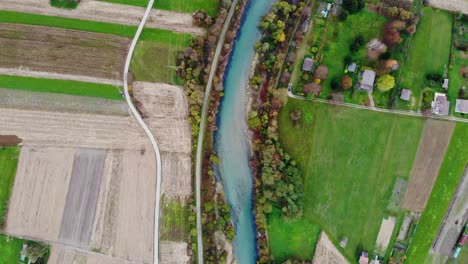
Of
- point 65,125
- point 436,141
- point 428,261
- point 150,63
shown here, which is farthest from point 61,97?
point 428,261

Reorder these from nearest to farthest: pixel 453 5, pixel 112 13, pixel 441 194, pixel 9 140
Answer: pixel 9 140 < pixel 112 13 < pixel 441 194 < pixel 453 5

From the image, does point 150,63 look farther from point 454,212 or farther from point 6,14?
point 454,212

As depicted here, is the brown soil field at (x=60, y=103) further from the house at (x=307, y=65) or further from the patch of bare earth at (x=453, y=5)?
the patch of bare earth at (x=453, y=5)

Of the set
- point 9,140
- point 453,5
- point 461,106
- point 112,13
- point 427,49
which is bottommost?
point 9,140

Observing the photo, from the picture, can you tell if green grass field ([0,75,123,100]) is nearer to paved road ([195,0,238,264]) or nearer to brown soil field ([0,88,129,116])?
brown soil field ([0,88,129,116])

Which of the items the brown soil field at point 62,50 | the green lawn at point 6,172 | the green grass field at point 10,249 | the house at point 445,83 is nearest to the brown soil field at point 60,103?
the brown soil field at point 62,50

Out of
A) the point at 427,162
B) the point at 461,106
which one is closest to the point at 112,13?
the point at 427,162

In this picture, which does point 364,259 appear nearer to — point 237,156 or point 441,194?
point 441,194
